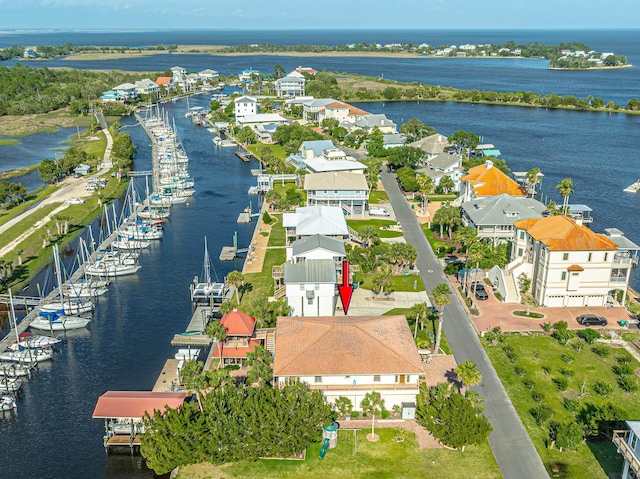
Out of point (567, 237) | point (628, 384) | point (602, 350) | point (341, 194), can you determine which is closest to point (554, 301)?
point (567, 237)

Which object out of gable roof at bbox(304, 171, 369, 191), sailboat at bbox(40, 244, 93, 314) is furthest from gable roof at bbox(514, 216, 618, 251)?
sailboat at bbox(40, 244, 93, 314)

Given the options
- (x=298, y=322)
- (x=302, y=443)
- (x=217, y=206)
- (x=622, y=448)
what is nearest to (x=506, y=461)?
(x=622, y=448)

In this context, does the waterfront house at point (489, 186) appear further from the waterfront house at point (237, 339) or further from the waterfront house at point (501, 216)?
the waterfront house at point (237, 339)

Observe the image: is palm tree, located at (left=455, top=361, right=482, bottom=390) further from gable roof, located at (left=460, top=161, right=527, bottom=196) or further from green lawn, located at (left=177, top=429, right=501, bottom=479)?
gable roof, located at (left=460, top=161, right=527, bottom=196)

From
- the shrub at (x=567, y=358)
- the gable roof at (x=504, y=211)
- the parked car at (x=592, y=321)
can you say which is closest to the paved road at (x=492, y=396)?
the shrub at (x=567, y=358)

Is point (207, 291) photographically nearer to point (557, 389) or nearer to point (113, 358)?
point (113, 358)

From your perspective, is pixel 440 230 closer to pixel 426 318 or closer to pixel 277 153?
pixel 426 318
